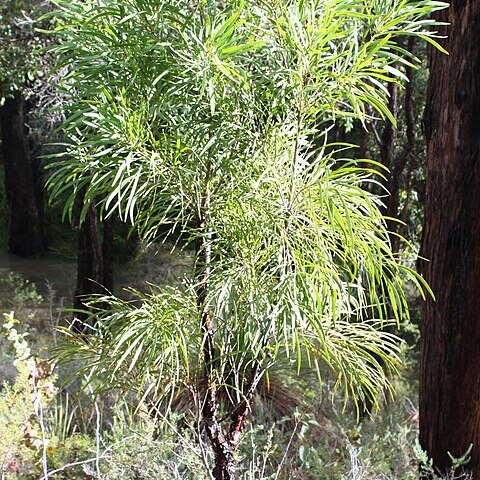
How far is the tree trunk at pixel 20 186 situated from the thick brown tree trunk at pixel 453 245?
970 centimetres

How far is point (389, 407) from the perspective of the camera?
6.00 m

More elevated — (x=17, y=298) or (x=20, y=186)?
(x=20, y=186)

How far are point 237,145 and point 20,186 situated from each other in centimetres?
1200

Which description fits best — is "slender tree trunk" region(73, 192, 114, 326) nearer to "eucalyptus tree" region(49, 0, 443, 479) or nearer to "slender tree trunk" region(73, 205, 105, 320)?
"slender tree trunk" region(73, 205, 105, 320)

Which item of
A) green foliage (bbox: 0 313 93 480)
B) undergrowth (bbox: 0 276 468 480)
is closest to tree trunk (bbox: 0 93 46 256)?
undergrowth (bbox: 0 276 468 480)

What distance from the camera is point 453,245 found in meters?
4.14

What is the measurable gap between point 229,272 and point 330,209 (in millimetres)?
465

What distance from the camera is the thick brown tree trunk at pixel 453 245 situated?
13.2 ft

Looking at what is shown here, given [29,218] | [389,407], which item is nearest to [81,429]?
[389,407]

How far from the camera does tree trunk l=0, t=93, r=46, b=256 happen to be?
1341 centimetres

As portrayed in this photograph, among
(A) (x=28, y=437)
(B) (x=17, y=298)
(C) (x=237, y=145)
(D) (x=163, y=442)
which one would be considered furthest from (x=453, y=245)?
(B) (x=17, y=298)

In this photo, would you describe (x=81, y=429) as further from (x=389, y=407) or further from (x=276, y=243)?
(x=276, y=243)

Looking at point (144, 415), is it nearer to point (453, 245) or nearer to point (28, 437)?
point (28, 437)

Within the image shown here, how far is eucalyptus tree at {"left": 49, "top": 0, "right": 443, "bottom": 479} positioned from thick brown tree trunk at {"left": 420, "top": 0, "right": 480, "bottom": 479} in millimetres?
1485
